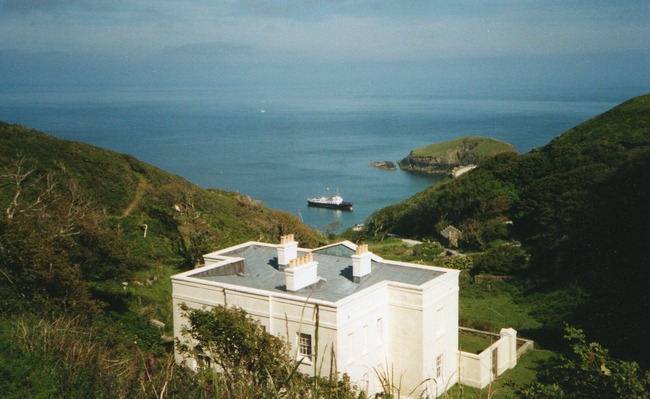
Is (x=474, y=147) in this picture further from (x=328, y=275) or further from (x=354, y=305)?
(x=354, y=305)

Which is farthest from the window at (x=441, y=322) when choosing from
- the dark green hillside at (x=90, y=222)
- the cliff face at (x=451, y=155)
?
the cliff face at (x=451, y=155)

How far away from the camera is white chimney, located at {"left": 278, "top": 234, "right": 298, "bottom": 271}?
56.9 ft

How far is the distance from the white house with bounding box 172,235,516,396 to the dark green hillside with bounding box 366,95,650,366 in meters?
6.98

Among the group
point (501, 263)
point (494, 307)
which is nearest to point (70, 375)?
point (494, 307)

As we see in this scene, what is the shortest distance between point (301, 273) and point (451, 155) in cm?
9314

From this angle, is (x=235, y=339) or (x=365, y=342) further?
(x=365, y=342)

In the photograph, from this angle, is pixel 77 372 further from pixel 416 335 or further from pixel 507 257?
pixel 507 257

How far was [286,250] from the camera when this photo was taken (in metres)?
17.4

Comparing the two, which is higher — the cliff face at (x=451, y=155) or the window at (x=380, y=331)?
the window at (x=380, y=331)

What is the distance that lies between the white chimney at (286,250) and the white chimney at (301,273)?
1325 millimetres

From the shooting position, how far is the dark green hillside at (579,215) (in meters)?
22.5

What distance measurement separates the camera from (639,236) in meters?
25.9

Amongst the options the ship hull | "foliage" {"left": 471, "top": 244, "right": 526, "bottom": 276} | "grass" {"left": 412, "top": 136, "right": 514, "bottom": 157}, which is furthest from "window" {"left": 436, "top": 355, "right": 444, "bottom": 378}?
"grass" {"left": 412, "top": 136, "right": 514, "bottom": 157}

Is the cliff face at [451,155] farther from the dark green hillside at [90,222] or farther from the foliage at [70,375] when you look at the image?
the foliage at [70,375]
